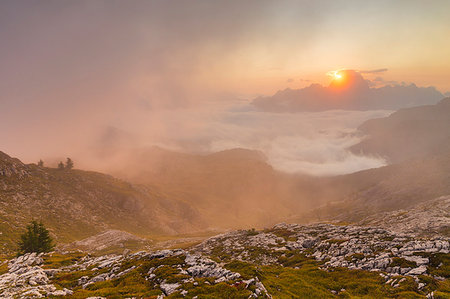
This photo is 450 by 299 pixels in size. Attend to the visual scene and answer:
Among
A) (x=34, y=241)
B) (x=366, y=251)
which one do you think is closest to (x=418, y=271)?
(x=366, y=251)

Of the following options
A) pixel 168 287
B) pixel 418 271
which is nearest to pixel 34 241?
pixel 168 287

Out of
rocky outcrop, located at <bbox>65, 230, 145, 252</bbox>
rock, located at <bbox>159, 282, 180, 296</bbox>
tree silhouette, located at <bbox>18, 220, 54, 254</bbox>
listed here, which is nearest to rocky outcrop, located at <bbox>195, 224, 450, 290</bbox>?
rock, located at <bbox>159, 282, 180, 296</bbox>

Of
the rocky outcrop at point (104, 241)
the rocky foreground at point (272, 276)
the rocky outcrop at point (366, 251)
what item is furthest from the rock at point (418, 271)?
the rocky outcrop at point (104, 241)

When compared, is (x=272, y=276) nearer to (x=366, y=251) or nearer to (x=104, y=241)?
(x=366, y=251)

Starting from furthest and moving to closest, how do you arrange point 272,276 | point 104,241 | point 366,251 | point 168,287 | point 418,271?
1. point 104,241
2. point 366,251
3. point 272,276
4. point 418,271
5. point 168,287

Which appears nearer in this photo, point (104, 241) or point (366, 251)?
point (366, 251)

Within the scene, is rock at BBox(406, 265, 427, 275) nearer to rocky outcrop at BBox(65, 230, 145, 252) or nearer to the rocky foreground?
the rocky foreground

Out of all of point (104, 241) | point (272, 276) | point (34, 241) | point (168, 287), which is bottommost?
point (104, 241)

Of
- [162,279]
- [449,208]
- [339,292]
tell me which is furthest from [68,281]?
[449,208]

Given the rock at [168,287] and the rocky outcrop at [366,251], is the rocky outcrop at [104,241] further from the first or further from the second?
the rock at [168,287]

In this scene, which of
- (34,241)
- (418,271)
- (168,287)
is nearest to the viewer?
(168,287)

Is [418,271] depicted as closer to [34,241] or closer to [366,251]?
[366,251]

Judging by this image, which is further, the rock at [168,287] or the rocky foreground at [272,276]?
the rock at [168,287]

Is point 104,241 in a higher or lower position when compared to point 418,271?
lower
